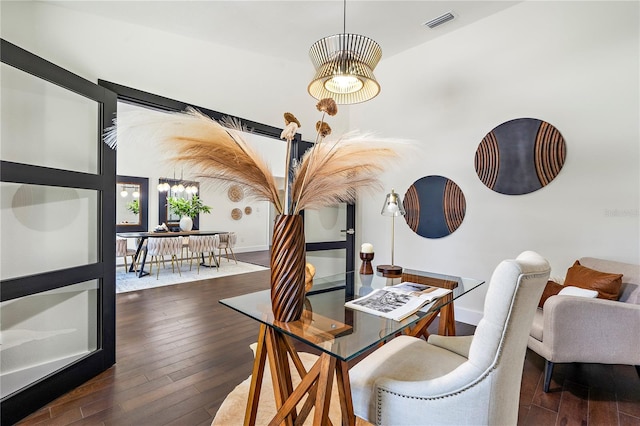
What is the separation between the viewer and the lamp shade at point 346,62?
1.86 meters

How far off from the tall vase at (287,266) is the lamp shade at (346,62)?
1.10 meters

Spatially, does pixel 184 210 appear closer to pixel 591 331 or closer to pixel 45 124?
pixel 45 124

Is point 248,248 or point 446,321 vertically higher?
point 446,321

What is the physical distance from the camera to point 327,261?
424 centimetres

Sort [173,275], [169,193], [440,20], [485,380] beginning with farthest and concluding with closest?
[169,193] → [173,275] → [440,20] → [485,380]

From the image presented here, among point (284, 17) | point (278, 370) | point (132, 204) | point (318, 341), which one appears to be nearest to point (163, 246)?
point (132, 204)

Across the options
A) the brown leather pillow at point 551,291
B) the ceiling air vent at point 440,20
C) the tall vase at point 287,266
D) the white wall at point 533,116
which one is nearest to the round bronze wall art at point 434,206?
the white wall at point 533,116

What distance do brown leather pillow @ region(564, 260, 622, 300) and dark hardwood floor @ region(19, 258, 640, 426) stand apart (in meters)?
0.65

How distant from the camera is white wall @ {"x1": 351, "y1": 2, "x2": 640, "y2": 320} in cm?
244

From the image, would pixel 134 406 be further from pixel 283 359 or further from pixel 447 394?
pixel 447 394

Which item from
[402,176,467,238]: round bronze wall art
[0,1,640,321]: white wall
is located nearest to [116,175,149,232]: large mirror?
[0,1,640,321]: white wall

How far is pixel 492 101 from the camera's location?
121 inches

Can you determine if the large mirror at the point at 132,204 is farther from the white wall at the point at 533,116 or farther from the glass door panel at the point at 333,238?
the white wall at the point at 533,116

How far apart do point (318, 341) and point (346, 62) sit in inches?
63.2
